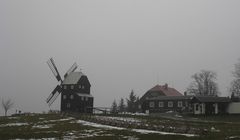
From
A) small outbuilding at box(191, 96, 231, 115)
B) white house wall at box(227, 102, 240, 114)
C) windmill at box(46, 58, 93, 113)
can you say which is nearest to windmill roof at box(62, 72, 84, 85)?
windmill at box(46, 58, 93, 113)

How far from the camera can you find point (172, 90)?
119m

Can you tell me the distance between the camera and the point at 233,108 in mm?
79625

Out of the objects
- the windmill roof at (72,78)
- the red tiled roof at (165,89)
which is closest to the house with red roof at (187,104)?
the red tiled roof at (165,89)

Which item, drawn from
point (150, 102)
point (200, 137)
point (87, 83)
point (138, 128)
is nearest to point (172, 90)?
point (150, 102)

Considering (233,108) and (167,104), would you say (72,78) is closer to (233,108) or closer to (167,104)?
(167,104)

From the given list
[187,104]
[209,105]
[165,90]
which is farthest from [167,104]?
[209,105]

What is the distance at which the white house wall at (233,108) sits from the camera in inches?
3093

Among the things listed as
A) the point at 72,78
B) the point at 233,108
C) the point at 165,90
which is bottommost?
the point at 233,108

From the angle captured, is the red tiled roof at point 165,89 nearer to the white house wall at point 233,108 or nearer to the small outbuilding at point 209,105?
the small outbuilding at point 209,105

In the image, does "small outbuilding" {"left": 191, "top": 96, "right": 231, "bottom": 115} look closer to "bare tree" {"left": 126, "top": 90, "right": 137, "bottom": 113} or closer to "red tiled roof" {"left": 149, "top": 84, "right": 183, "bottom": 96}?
"red tiled roof" {"left": 149, "top": 84, "right": 183, "bottom": 96}

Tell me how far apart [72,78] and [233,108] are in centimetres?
3888

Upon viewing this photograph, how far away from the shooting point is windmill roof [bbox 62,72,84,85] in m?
91.9

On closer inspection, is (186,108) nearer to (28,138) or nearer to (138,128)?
(138,128)

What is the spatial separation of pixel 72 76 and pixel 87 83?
4.15 m
